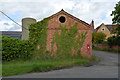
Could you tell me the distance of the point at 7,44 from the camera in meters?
12.1

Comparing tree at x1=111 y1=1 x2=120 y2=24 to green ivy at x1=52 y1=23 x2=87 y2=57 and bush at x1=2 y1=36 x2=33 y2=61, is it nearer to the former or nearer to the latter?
green ivy at x1=52 y1=23 x2=87 y2=57

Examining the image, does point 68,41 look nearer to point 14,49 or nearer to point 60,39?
point 60,39

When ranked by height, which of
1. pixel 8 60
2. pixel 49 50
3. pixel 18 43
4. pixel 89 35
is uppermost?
pixel 89 35

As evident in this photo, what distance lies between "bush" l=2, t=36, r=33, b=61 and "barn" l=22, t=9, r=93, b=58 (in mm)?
1399

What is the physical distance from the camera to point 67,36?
1395 centimetres

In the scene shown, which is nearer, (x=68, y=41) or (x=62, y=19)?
(x=68, y=41)

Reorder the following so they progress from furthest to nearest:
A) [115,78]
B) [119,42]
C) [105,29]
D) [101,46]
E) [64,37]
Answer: [105,29]
[101,46]
[119,42]
[64,37]
[115,78]

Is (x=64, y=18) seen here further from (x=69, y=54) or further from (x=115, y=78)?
(x=115, y=78)

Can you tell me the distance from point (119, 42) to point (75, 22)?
15722 mm

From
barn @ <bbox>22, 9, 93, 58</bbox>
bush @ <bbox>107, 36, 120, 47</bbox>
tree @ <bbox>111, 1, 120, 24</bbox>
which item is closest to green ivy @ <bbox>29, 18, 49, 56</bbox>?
barn @ <bbox>22, 9, 93, 58</bbox>

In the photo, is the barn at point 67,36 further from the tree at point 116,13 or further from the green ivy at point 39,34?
the tree at point 116,13

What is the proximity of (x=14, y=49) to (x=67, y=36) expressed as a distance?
6237 mm

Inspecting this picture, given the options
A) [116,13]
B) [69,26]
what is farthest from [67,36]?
[116,13]

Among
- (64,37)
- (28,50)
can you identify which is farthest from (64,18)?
(28,50)
